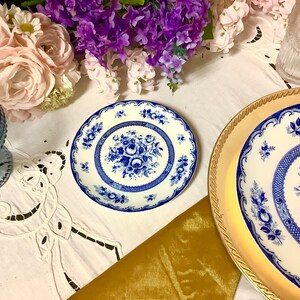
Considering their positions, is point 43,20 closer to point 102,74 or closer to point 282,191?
point 102,74

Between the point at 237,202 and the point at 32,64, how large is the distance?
0.33 metres

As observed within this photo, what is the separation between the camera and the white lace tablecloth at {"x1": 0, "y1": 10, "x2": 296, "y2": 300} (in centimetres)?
57

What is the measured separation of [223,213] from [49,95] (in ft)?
1.02

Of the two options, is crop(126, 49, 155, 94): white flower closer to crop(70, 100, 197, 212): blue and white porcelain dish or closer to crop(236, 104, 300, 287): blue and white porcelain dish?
crop(70, 100, 197, 212): blue and white porcelain dish

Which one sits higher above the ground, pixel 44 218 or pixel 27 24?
pixel 27 24

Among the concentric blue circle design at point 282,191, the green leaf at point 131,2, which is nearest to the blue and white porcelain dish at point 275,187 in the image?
the concentric blue circle design at point 282,191

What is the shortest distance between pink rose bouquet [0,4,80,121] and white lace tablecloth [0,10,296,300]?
41 millimetres

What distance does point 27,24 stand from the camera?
1.98ft

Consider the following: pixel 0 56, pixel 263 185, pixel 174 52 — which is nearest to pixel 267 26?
pixel 174 52

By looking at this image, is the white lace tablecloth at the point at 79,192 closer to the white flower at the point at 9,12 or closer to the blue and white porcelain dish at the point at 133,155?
the blue and white porcelain dish at the point at 133,155

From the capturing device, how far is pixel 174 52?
64 centimetres

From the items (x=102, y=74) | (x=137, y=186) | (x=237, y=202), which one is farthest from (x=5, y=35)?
(x=237, y=202)

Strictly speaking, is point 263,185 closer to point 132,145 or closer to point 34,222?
point 132,145

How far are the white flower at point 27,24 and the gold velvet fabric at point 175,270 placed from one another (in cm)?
31
